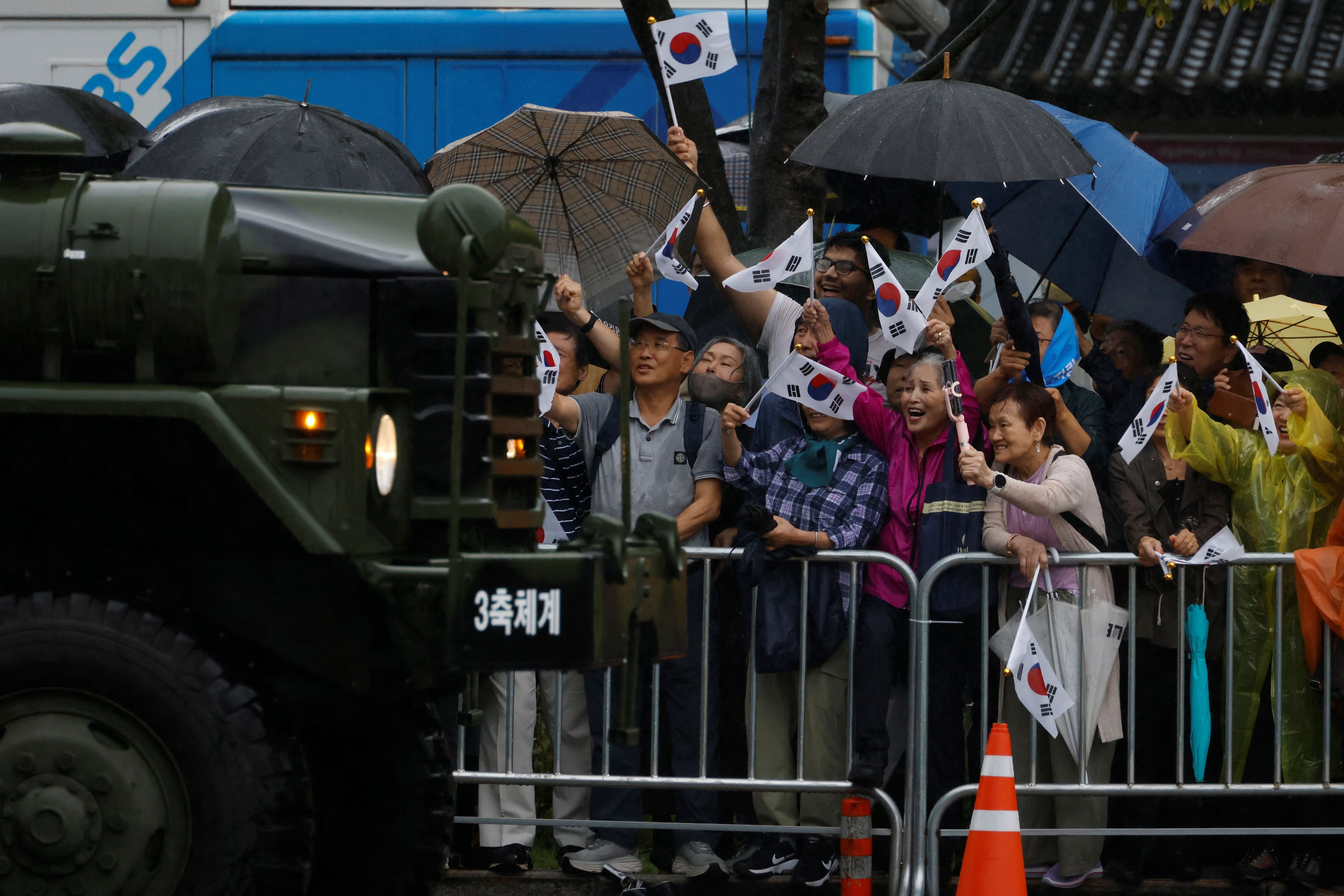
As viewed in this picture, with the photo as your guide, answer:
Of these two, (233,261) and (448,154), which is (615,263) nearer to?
(448,154)

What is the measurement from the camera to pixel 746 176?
11.4 metres

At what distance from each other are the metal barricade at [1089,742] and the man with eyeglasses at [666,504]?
838 millimetres

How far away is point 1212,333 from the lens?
7570mm

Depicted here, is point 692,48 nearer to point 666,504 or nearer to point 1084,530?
point 666,504

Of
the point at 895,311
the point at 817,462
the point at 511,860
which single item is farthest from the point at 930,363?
the point at 511,860

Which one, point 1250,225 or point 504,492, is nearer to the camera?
point 504,492

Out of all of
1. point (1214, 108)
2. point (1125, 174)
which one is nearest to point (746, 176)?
point (1125, 174)

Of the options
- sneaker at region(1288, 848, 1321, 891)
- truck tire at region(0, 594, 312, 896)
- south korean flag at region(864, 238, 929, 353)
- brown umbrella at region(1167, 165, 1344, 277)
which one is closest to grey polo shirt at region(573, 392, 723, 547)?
south korean flag at region(864, 238, 929, 353)

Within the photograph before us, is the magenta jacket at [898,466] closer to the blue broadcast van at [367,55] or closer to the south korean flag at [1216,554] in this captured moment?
the south korean flag at [1216,554]

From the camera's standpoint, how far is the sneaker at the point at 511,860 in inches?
274

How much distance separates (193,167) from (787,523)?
116 inches

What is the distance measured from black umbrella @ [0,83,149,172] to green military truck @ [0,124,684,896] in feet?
12.5

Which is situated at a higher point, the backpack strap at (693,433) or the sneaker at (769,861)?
the backpack strap at (693,433)

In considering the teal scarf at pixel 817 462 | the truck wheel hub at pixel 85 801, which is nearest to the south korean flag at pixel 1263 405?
the teal scarf at pixel 817 462
